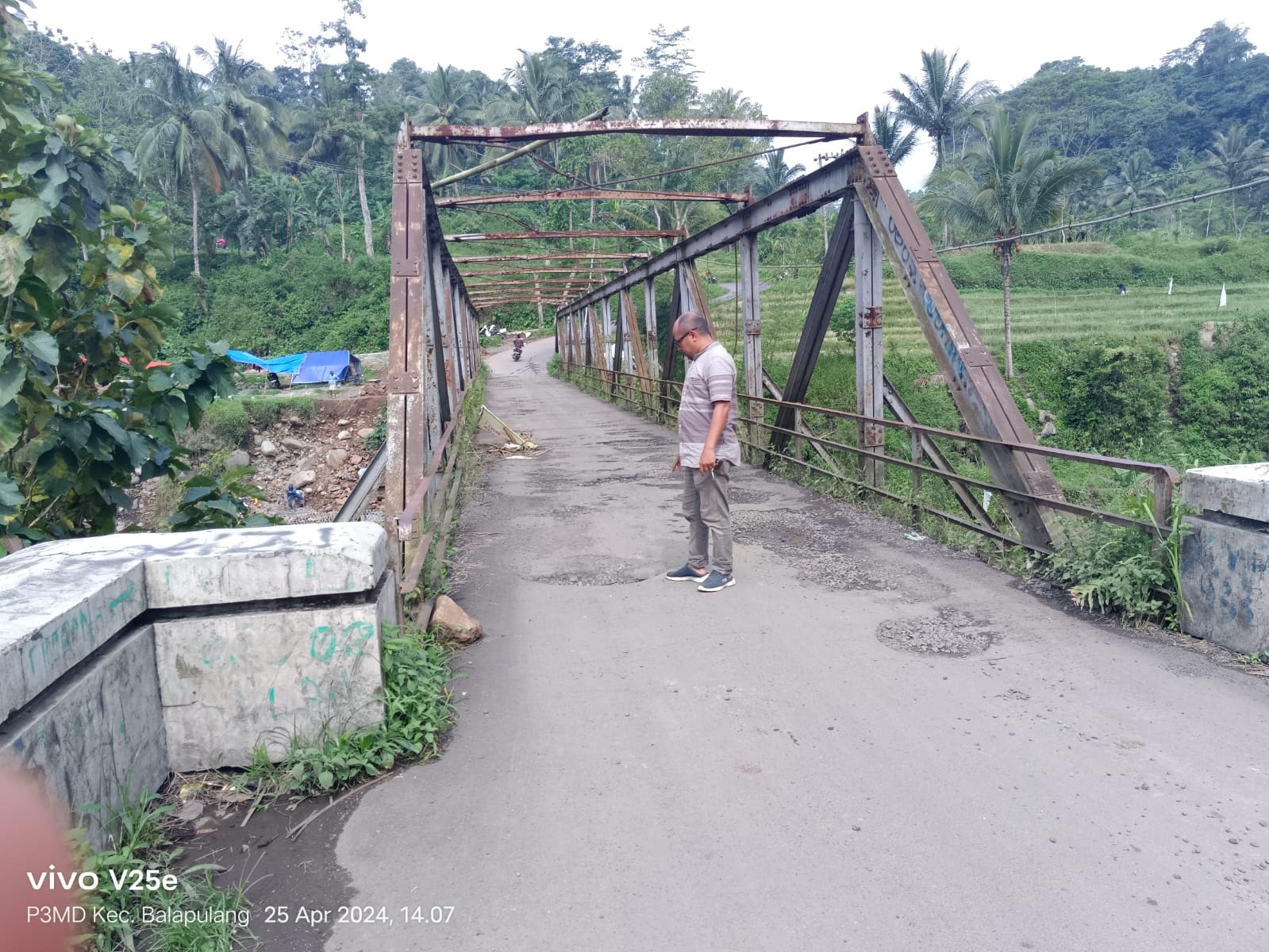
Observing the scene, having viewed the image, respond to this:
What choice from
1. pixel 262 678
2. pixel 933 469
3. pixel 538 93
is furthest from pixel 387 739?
pixel 538 93

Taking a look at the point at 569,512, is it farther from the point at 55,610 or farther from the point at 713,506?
the point at 55,610

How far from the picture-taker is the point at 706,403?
17.8 ft

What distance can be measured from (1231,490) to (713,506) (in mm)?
2679

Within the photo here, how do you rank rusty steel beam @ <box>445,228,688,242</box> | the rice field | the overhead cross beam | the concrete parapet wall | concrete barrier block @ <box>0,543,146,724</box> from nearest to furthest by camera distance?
concrete barrier block @ <box>0,543,146,724</box>, the concrete parapet wall, rusty steel beam @ <box>445,228,688,242</box>, the overhead cross beam, the rice field

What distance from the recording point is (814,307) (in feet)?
28.3

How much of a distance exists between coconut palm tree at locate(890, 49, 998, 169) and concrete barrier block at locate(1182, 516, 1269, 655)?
48546 millimetres

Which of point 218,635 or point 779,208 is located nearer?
point 218,635

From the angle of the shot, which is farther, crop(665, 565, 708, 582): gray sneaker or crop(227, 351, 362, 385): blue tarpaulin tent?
crop(227, 351, 362, 385): blue tarpaulin tent

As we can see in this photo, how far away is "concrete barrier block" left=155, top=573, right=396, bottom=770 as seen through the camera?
321cm

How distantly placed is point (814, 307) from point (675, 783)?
632 centimetres

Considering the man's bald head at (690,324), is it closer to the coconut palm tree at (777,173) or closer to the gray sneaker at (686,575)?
the gray sneaker at (686,575)

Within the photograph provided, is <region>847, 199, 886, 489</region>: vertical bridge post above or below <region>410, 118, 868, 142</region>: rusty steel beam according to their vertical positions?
below

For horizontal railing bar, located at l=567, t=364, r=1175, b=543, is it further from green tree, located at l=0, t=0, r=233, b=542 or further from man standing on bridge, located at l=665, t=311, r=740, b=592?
green tree, located at l=0, t=0, r=233, b=542

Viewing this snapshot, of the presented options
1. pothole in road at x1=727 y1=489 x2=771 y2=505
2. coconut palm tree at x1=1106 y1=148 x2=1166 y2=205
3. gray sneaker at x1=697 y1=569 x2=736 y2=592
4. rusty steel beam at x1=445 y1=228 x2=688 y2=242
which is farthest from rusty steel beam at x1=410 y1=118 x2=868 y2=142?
coconut palm tree at x1=1106 y1=148 x2=1166 y2=205
